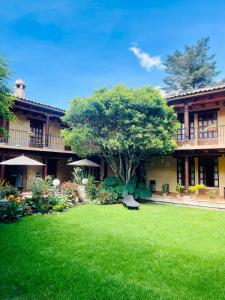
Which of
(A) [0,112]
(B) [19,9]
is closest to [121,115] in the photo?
(A) [0,112]

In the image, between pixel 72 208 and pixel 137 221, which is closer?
pixel 137 221

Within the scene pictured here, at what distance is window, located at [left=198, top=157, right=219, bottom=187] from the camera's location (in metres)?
14.9

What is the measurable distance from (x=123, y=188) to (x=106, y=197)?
1.14 meters

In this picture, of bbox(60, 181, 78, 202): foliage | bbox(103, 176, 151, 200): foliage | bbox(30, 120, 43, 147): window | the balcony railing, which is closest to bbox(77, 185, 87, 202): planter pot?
bbox(60, 181, 78, 202): foliage

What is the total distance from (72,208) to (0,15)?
390 inches

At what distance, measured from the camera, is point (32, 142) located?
55.4ft

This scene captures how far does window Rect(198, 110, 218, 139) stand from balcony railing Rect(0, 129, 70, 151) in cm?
969

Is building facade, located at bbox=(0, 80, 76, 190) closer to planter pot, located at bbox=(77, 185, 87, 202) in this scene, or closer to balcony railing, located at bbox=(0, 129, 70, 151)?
balcony railing, located at bbox=(0, 129, 70, 151)

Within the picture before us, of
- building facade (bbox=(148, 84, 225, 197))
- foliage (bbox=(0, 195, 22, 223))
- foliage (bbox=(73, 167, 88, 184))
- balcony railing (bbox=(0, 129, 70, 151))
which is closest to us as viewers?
foliage (bbox=(0, 195, 22, 223))

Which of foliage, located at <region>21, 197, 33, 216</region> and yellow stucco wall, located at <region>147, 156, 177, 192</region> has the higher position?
yellow stucco wall, located at <region>147, 156, 177, 192</region>

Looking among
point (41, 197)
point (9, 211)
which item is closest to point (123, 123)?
point (41, 197)

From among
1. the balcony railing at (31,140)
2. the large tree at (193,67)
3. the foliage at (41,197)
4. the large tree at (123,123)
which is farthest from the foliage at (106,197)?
the large tree at (193,67)

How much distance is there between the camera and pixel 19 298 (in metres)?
3.71

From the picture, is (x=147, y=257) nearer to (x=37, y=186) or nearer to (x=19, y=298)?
(x=19, y=298)
